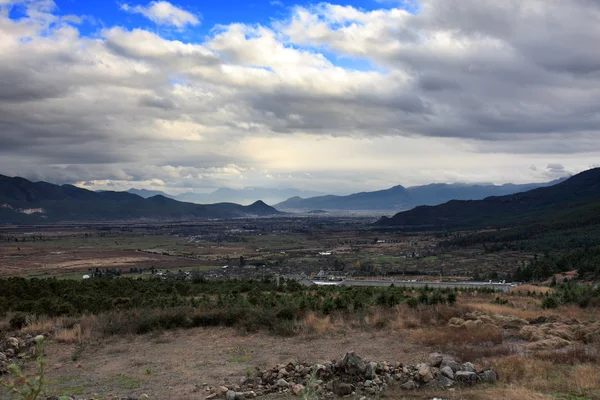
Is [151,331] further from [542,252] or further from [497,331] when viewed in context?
[542,252]

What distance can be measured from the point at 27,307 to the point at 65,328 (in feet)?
16.9

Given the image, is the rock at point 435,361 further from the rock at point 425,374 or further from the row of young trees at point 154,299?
the row of young trees at point 154,299

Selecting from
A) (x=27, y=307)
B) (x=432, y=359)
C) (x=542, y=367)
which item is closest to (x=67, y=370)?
(x=27, y=307)

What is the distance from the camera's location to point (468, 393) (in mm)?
10312

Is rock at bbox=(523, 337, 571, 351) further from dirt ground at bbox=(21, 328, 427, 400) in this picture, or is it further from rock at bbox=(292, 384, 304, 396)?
rock at bbox=(292, 384, 304, 396)

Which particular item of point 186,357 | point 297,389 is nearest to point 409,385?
point 297,389

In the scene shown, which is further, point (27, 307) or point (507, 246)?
point (507, 246)

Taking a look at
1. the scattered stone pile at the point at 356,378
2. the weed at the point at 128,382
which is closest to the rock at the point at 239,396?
the scattered stone pile at the point at 356,378

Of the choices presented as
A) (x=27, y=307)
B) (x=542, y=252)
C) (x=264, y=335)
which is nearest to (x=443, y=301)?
(x=264, y=335)

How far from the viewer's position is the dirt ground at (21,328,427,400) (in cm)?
1263

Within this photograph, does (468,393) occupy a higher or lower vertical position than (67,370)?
higher

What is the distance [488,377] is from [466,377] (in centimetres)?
55

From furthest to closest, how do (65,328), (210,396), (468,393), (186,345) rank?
(65,328), (186,345), (210,396), (468,393)

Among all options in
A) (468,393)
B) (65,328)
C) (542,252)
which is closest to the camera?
(468,393)
